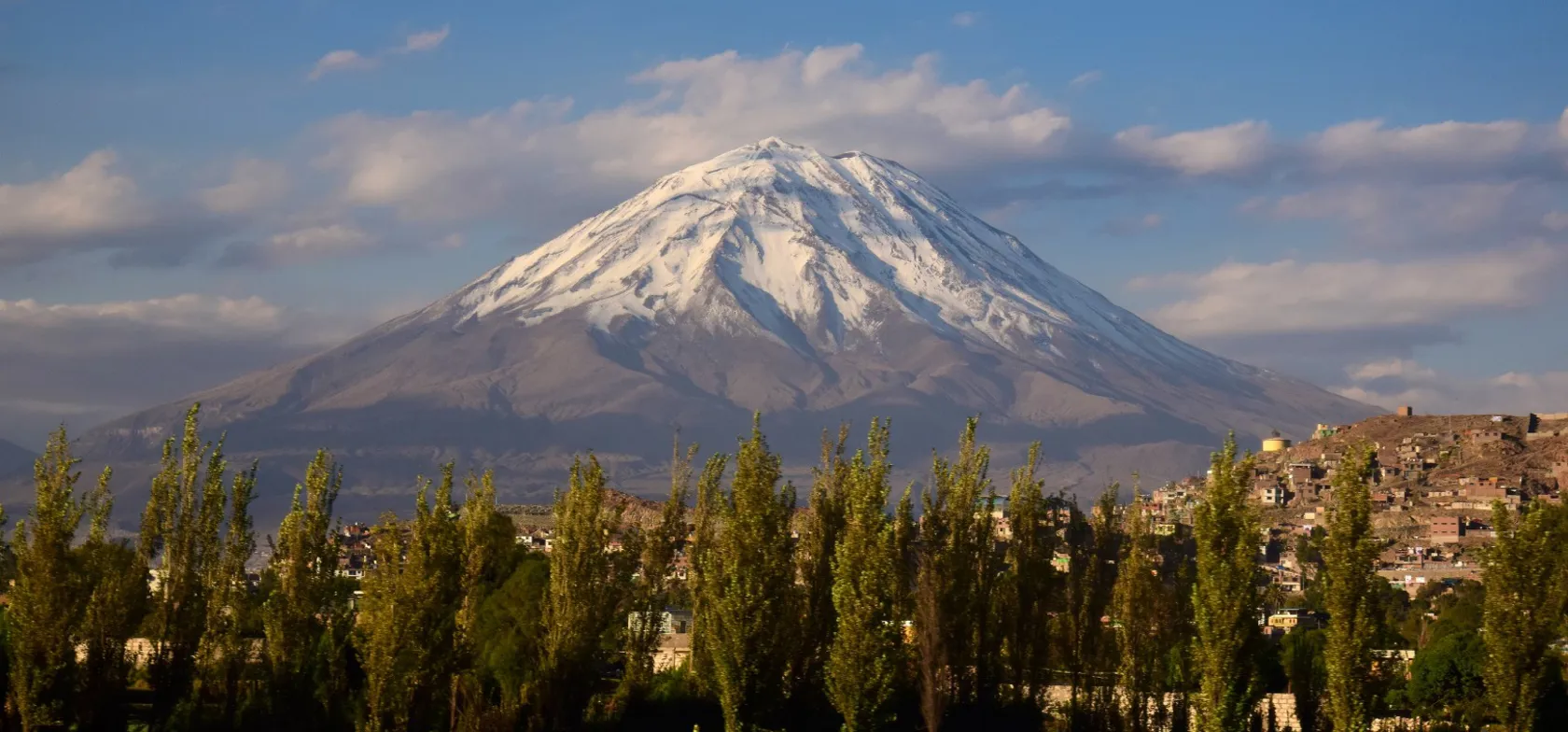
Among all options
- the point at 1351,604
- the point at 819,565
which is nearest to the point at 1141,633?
the point at 1351,604

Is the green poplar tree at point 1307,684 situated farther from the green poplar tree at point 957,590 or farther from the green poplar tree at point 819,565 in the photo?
the green poplar tree at point 819,565

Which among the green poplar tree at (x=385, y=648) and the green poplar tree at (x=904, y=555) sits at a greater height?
the green poplar tree at (x=904, y=555)

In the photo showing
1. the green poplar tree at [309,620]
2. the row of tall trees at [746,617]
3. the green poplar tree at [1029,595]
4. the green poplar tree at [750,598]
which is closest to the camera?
the row of tall trees at [746,617]

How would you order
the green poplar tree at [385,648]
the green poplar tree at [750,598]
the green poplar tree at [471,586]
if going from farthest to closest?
the green poplar tree at [471,586] < the green poplar tree at [750,598] < the green poplar tree at [385,648]

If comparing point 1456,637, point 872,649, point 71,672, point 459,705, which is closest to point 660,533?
point 459,705

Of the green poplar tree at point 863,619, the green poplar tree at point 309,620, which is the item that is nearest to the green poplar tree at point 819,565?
the green poplar tree at point 863,619

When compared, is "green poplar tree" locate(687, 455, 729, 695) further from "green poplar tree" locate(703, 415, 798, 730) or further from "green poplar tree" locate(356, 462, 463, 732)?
"green poplar tree" locate(356, 462, 463, 732)
